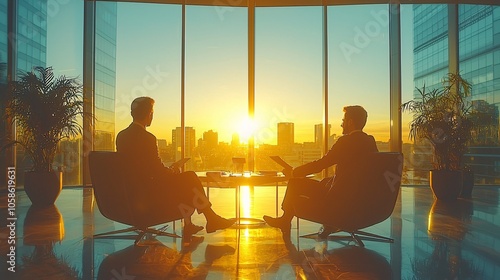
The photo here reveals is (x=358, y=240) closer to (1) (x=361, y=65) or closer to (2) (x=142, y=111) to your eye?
(2) (x=142, y=111)

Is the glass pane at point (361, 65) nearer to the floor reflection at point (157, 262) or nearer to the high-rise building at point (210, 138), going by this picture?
the high-rise building at point (210, 138)

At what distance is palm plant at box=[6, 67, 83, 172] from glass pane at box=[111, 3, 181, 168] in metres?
1.97

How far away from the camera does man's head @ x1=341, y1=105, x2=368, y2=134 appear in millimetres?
3166

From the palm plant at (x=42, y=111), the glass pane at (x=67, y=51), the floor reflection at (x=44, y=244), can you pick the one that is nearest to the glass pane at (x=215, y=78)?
the glass pane at (x=67, y=51)

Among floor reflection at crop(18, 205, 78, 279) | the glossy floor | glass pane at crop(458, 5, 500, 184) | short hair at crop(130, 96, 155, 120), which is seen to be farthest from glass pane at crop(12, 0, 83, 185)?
glass pane at crop(458, 5, 500, 184)

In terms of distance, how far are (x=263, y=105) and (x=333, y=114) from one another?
51.9 inches

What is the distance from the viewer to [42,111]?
512cm

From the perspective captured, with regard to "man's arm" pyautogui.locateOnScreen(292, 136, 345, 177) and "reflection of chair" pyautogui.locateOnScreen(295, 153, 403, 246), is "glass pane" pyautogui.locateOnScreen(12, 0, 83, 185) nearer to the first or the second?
"man's arm" pyautogui.locateOnScreen(292, 136, 345, 177)

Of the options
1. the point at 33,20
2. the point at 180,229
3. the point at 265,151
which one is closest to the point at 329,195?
the point at 180,229

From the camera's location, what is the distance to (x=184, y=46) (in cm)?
731

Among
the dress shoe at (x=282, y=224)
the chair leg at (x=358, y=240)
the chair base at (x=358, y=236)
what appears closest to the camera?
the chair leg at (x=358, y=240)

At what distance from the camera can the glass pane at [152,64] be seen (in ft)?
23.9

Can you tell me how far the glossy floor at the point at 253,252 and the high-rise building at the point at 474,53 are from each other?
12.5 feet

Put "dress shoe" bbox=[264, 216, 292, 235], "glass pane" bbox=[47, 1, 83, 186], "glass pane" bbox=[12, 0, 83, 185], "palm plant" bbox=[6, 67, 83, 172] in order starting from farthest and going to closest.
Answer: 1. "glass pane" bbox=[47, 1, 83, 186]
2. "glass pane" bbox=[12, 0, 83, 185]
3. "palm plant" bbox=[6, 67, 83, 172]
4. "dress shoe" bbox=[264, 216, 292, 235]
